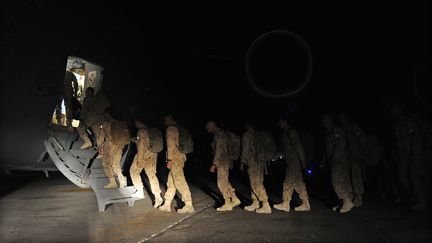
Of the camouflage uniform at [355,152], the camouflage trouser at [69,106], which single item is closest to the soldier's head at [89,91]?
the camouflage trouser at [69,106]

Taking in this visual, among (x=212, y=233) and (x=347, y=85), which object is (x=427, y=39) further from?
(x=212, y=233)

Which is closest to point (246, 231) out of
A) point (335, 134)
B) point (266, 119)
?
point (335, 134)

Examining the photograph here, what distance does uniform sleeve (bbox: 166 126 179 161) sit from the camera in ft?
19.9

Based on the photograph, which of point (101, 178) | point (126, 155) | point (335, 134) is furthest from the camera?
point (126, 155)

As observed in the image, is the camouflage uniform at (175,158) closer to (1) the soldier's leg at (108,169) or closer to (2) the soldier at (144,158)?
(2) the soldier at (144,158)

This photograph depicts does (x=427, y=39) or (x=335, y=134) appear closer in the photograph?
(x=335, y=134)

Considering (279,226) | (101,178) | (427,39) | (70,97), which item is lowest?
(279,226)

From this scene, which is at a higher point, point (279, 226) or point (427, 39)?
point (427, 39)

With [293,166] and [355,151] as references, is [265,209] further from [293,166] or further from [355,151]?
[355,151]

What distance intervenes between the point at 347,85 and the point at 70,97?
6.36 m

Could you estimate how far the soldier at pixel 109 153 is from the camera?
21.1 feet

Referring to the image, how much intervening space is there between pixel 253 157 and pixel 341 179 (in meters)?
1.45

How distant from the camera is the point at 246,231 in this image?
4988 millimetres

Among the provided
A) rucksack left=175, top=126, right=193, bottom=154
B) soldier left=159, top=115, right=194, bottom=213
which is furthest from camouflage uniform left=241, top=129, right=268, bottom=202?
soldier left=159, top=115, right=194, bottom=213
